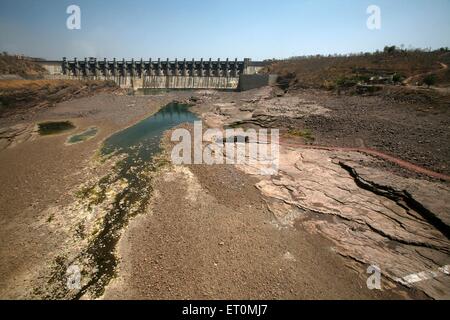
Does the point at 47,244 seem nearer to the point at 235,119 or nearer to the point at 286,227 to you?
the point at 286,227

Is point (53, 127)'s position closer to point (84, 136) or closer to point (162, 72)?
point (84, 136)

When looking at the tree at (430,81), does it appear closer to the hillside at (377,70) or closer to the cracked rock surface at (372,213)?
the hillside at (377,70)

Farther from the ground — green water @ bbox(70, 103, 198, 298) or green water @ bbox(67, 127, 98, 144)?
green water @ bbox(67, 127, 98, 144)

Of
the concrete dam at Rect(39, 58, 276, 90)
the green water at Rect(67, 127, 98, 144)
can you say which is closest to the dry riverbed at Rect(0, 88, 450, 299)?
the green water at Rect(67, 127, 98, 144)

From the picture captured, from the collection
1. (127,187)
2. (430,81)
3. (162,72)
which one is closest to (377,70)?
(430,81)

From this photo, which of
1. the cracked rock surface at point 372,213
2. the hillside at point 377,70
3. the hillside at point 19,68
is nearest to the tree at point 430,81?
→ the hillside at point 377,70

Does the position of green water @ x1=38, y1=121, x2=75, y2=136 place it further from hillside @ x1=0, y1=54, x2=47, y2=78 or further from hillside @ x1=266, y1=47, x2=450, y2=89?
A: hillside @ x1=266, y1=47, x2=450, y2=89
